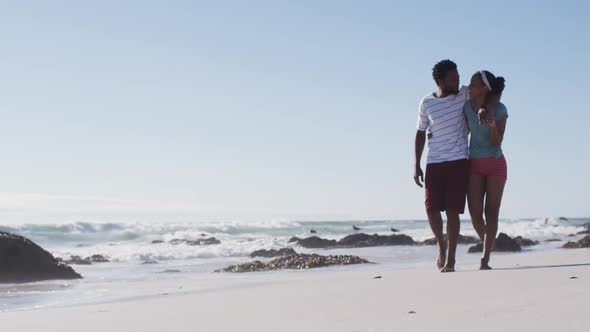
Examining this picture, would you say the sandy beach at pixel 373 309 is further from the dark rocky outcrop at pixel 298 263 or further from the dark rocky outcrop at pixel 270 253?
the dark rocky outcrop at pixel 270 253

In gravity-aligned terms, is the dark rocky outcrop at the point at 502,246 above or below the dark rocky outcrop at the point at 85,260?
above

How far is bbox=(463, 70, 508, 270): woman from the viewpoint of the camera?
6.08 meters

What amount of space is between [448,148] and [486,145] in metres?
0.31

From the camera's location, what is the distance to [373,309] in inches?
147

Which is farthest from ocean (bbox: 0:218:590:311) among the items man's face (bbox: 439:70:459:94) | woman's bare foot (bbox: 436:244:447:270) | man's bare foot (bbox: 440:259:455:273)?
man's face (bbox: 439:70:459:94)

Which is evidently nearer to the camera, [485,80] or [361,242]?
[485,80]

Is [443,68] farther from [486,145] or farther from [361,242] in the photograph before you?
[361,242]

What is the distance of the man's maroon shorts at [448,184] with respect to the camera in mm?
6168

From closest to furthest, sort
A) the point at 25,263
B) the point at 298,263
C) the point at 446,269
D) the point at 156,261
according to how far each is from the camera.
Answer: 1. the point at 446,269
2. the point at 25,263
3. the point at 298,263
4. the point at 156,261

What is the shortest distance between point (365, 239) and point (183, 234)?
18240 mm

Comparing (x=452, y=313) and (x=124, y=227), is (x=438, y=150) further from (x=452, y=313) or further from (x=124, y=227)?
(x=124, y=227)

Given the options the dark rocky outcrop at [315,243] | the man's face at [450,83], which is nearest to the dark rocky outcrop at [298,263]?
the man's face at [450,83]

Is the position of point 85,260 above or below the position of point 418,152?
below

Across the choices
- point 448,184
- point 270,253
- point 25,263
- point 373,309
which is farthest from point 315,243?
point 373,309
